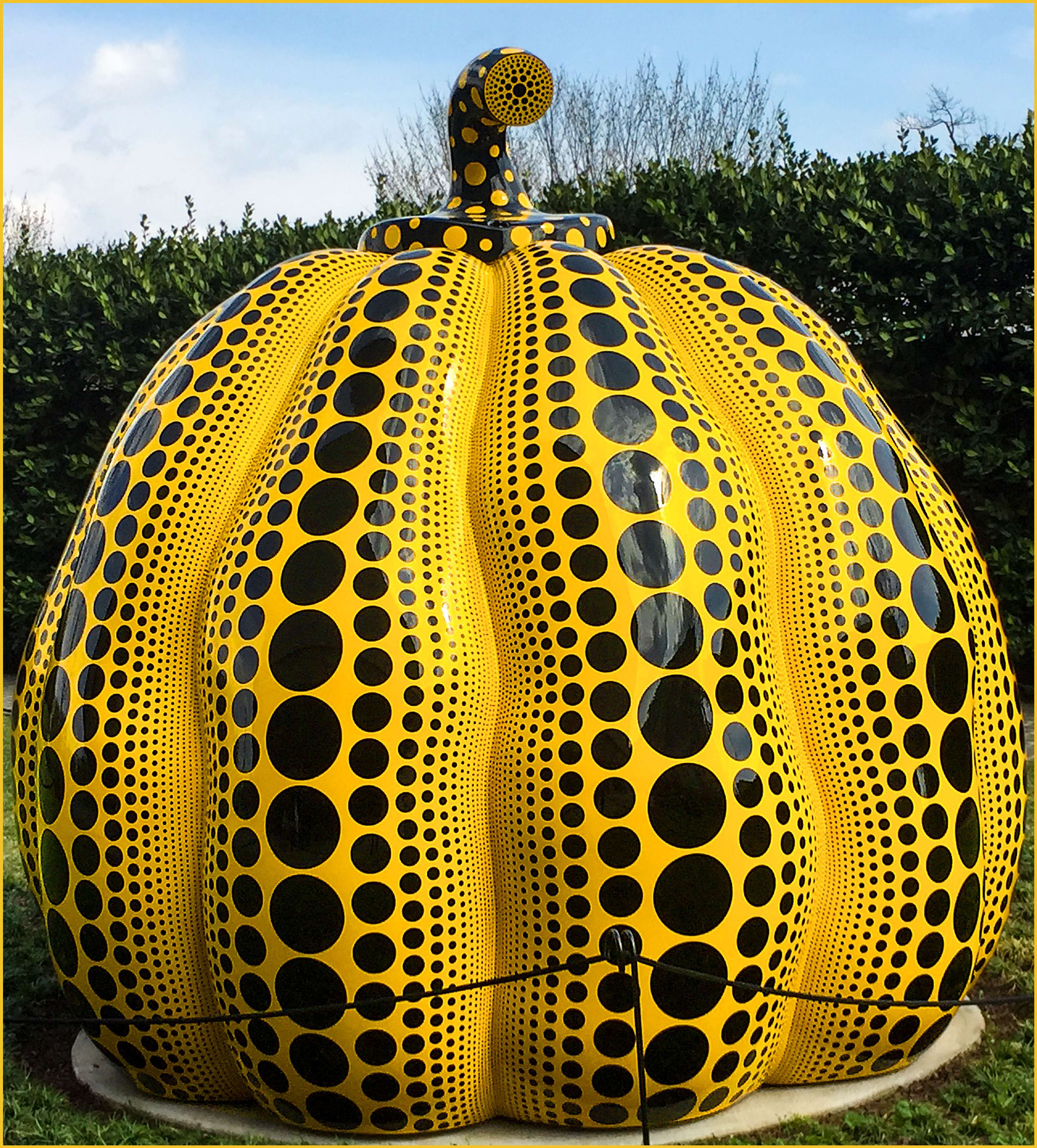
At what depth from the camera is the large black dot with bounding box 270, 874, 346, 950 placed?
123 inches

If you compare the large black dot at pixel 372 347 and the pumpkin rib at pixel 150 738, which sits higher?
the large black dot at pixel 372 347

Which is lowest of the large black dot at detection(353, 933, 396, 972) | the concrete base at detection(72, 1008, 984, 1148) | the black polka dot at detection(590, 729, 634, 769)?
the concrete base at detection(72, 1008, 984, 1148)

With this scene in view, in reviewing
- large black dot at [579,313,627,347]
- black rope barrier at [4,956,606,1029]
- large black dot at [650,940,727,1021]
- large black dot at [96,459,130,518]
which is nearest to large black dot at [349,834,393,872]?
black rope barrier at [4,956,606,1029]

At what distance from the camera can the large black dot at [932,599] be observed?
3539 mm

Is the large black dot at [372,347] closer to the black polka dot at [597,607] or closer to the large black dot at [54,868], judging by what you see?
the black polka dot at [597,607]

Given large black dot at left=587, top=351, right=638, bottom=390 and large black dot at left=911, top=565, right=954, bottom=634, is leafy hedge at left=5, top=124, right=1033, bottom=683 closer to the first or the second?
large black dot at left=911, top=565, right=954, bottom=634

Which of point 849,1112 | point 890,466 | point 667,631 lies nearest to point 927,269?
point 890,466

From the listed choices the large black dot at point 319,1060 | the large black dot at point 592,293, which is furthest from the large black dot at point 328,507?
the large black dot at point 319,1060

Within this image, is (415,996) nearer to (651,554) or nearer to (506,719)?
(506,719)

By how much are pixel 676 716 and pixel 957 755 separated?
93 centimetres

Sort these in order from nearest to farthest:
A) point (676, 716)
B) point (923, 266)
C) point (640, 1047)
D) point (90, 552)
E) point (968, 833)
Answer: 1. point (640, 1047)
2. point (676, 716)
3. point (968, 833)
4. point (90, 552)
5. point (923, 266)

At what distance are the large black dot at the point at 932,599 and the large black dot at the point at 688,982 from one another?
3.74 feet

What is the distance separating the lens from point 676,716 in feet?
10.4

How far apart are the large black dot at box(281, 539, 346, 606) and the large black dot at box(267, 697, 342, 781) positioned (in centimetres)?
27
